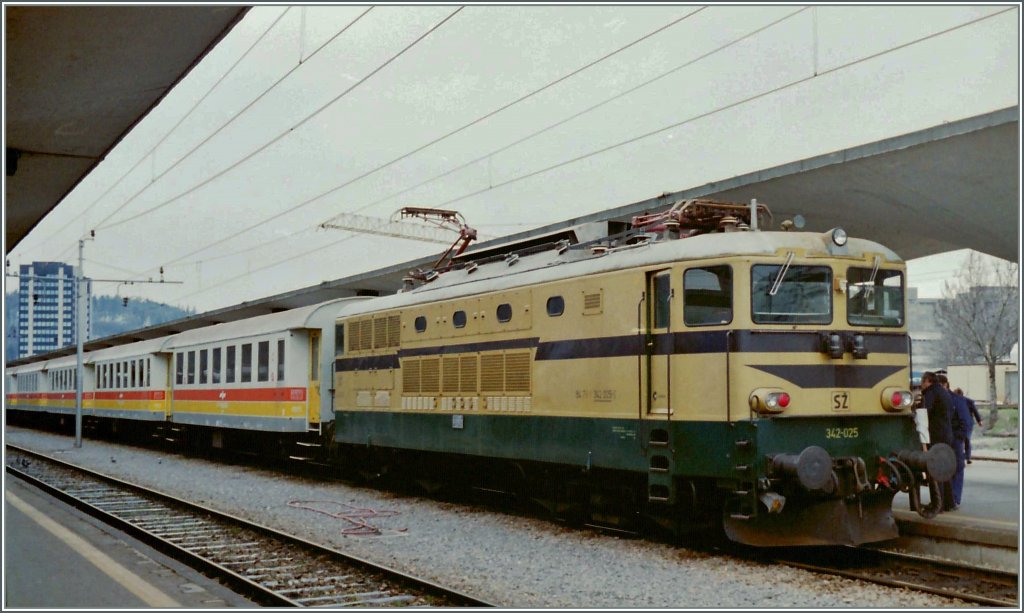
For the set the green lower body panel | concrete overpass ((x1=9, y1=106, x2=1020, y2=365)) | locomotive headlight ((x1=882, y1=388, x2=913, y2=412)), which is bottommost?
the green lower body panel

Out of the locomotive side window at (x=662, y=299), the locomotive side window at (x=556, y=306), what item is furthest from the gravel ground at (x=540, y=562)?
the locomotive side window at (x=556, y=306)

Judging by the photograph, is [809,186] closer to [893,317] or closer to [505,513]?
[893,317]

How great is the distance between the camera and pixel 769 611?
24.7ft

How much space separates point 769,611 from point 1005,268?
115 feet

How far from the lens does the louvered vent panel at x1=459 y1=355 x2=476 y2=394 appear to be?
13.7 metres

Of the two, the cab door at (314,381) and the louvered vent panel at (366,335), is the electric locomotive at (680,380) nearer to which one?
the louvered vent panel at (366,335)

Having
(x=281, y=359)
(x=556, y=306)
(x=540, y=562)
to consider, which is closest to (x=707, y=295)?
(x=556, y=306)

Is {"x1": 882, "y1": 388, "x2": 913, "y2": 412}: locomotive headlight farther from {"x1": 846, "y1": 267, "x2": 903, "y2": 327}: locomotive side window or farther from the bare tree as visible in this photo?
the bare tree

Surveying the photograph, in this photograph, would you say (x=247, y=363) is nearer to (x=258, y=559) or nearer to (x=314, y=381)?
(x=314, y=381)

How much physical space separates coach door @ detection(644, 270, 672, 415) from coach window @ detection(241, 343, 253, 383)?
1329 cm

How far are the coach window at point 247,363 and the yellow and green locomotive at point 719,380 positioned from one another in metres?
10.4

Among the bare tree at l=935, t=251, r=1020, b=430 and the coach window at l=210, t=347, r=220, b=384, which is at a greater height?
the bare tree at l=935, t=251, r=1020, b=430

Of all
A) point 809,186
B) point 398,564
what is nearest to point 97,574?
point 398,564

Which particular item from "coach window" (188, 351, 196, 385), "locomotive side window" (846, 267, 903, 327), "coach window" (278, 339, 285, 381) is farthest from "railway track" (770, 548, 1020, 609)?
"coach window" (188, 351, 196, 385)
